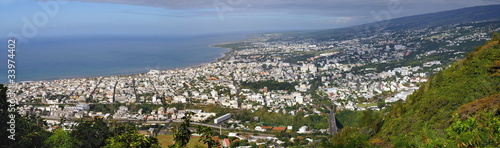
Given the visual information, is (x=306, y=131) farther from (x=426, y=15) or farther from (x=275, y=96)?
(x=426, y=15)

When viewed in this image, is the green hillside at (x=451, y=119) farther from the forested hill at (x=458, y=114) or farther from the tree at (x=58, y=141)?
the tree at (x=58, y=141)

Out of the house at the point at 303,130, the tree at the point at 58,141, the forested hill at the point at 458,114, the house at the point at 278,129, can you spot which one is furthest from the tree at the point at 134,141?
the house at the point at 278,129

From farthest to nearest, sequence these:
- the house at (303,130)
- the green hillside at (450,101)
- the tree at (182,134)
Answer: the house at (303,130) → the green hillside at (450,101) → the tree at (182,134)

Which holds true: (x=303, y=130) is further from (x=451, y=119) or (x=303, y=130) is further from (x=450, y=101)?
(x=451, y=119)

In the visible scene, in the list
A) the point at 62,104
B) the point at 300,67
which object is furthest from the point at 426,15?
the point at 62,104

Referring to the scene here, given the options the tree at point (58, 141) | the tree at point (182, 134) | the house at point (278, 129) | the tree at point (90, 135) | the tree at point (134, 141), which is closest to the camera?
the tree at point (182, 134)

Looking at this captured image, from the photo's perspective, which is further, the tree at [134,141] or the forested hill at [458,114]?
the tree at [134,141]

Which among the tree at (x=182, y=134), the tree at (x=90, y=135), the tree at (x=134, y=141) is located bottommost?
the tree at (x=90, y=135)
